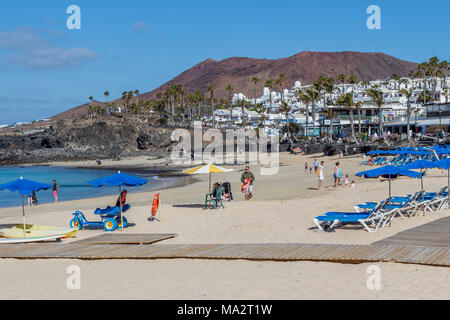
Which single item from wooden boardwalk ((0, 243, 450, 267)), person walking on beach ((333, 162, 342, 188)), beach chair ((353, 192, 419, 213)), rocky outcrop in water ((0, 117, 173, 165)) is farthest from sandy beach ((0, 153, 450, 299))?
rocky outcrop in water ((0, 117, 173, 165))

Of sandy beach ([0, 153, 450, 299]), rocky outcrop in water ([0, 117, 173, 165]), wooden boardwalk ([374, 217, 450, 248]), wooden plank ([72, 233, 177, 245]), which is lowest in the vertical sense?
wooden plank ([72, 233, 177, 245])

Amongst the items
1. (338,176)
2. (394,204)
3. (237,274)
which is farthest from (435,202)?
(338,176)

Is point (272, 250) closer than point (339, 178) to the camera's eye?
Yes

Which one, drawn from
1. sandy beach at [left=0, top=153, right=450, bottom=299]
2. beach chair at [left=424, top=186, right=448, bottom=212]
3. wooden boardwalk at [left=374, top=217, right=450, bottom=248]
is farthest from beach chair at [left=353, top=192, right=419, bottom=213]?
wooden boardwalk at [left=374, top=217, right=450, bottom=248]

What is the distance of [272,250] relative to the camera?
990 cm

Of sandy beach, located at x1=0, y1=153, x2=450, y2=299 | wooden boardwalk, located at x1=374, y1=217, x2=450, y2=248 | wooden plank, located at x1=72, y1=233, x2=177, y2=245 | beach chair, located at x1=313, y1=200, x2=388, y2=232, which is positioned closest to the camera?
sandy beach, located at x1=0, y1=153, x2=450, y2=299

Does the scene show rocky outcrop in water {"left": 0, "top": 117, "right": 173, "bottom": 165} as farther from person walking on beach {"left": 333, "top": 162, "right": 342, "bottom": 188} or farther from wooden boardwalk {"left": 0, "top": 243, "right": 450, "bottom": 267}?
wooden boardwalk {"left": 0, "top": 243, "right": 450, "bottom": 267}

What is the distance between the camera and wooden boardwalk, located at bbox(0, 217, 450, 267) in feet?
29.5

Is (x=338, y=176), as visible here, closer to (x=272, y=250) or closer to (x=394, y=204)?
(x=394, y=204)

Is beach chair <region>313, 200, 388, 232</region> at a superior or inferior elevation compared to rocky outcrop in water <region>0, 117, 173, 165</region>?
inferior

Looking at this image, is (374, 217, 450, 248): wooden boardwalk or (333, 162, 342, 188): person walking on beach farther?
(333, 162, 342, 188): person walking on beach

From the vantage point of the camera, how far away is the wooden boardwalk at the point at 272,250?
29.5 ft

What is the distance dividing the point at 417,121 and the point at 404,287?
60.3m

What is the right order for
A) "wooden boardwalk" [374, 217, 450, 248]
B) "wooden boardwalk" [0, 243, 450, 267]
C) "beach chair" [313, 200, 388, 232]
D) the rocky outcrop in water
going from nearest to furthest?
"wooden boardwalk" [0, 243, 450, 267] < "wooden boardwalk" [374, 217, 450, 248] < "beach chair" [313, 200, 388, 232] < the rocky outcrop in water
